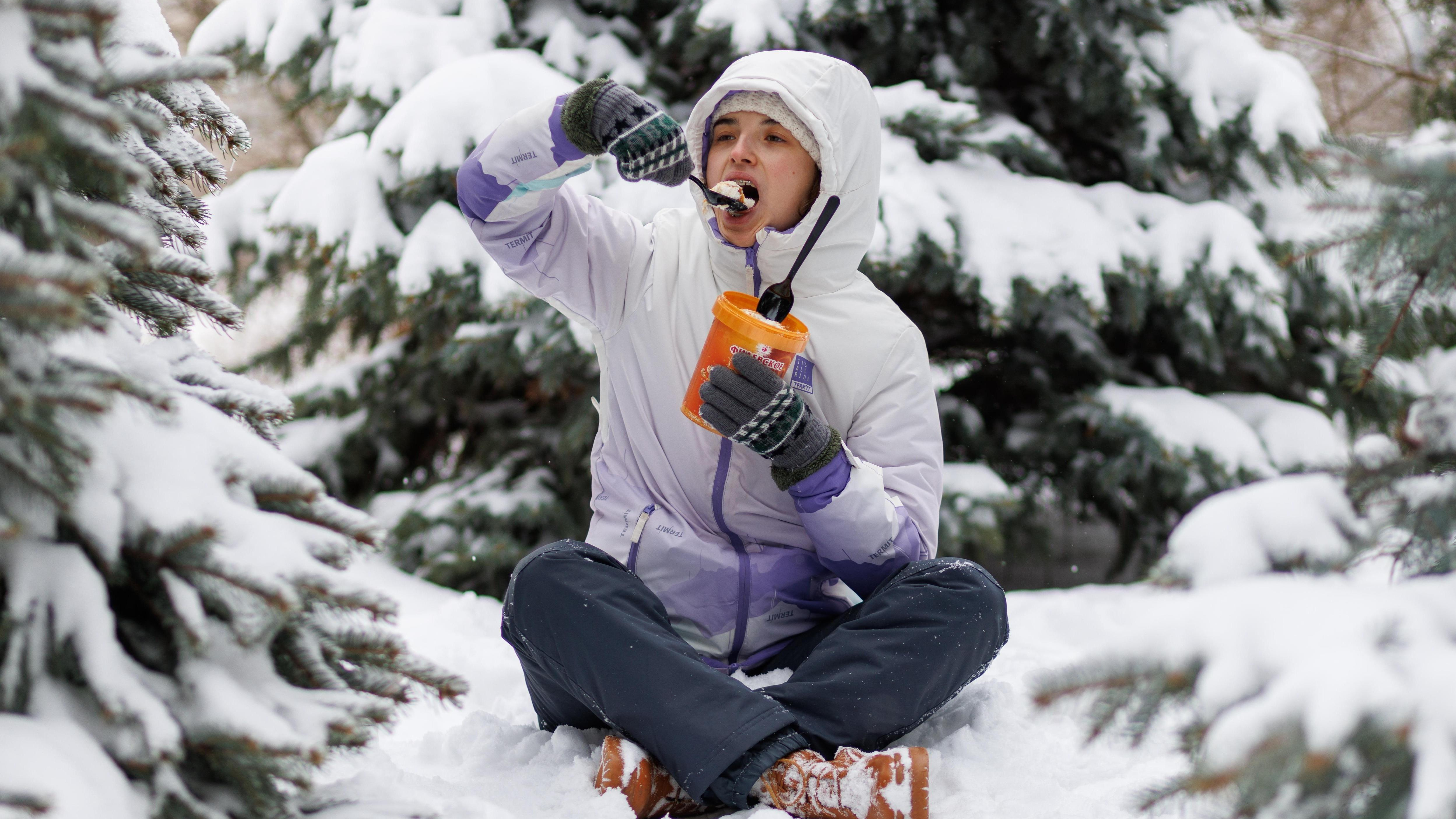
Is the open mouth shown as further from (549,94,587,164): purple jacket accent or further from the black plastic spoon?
(549,94,587,164): purple jacket accent

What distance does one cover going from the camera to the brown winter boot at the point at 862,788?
60.4 inches

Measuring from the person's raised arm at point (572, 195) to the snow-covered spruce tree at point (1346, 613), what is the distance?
122cm

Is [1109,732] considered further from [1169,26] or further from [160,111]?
[1169,26]

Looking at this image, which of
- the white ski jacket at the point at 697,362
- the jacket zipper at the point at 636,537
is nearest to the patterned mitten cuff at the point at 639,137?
the white ski jacket at the point at 697,362

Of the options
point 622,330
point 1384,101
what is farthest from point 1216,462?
point 1384,101

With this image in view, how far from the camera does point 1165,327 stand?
3877mm

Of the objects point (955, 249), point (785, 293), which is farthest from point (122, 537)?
point (955, 249)

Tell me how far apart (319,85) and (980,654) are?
10.7 feet

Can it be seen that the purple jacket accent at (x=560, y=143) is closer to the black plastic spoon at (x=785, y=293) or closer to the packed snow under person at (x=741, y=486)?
the packed snow under person at (x=741, y=486)

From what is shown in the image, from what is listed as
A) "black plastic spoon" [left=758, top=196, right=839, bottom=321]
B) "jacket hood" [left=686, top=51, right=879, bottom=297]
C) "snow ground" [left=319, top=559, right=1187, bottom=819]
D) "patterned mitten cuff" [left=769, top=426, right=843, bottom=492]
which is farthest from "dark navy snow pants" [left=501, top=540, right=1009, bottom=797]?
"jacket hood" [left=686, top=51, right=879, bottom=297]

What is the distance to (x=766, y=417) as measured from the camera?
1.78 metres

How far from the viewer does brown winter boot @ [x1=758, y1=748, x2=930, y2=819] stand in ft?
5.03

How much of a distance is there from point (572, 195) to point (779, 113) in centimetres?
48

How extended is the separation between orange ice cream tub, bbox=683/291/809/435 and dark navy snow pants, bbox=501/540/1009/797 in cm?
36
